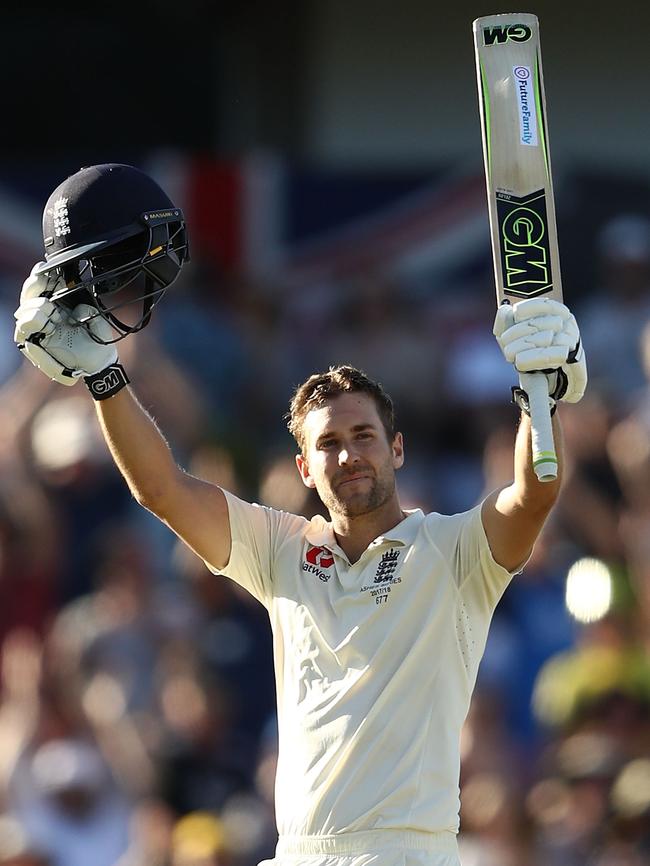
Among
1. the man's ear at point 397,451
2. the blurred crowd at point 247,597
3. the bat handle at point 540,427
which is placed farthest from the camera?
the blurred crowd at point 247,597

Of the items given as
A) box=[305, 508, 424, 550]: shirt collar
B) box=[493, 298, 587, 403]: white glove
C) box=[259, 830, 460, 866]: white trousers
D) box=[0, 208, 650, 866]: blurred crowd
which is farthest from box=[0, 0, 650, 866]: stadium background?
box=[493, 298, 587, 403]: white glove

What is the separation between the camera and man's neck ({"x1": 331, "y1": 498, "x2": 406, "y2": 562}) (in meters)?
4.12

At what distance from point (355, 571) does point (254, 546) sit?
29cm

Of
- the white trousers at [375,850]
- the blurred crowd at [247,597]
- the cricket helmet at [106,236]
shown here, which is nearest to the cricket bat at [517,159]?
the cricket helmet at [106,236]

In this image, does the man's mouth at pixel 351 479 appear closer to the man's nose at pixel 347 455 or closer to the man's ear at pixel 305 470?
the man's nose at pixel 347 455

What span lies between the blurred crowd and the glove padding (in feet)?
9.19

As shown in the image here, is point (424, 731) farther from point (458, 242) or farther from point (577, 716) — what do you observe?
point (458, 242)

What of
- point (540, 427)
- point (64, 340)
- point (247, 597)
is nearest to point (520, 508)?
point (540, 427)

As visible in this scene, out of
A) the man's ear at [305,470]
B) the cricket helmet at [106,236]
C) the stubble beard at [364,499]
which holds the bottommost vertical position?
the stubble beard at [364,499]

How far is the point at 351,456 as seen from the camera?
4055mm

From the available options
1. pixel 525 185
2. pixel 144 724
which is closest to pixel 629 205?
pixel 144 724

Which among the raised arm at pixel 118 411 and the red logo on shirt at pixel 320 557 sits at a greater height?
the raised arm at pixel 118 411

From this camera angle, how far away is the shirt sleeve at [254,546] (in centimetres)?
420

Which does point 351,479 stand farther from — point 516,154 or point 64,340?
point 516,154
